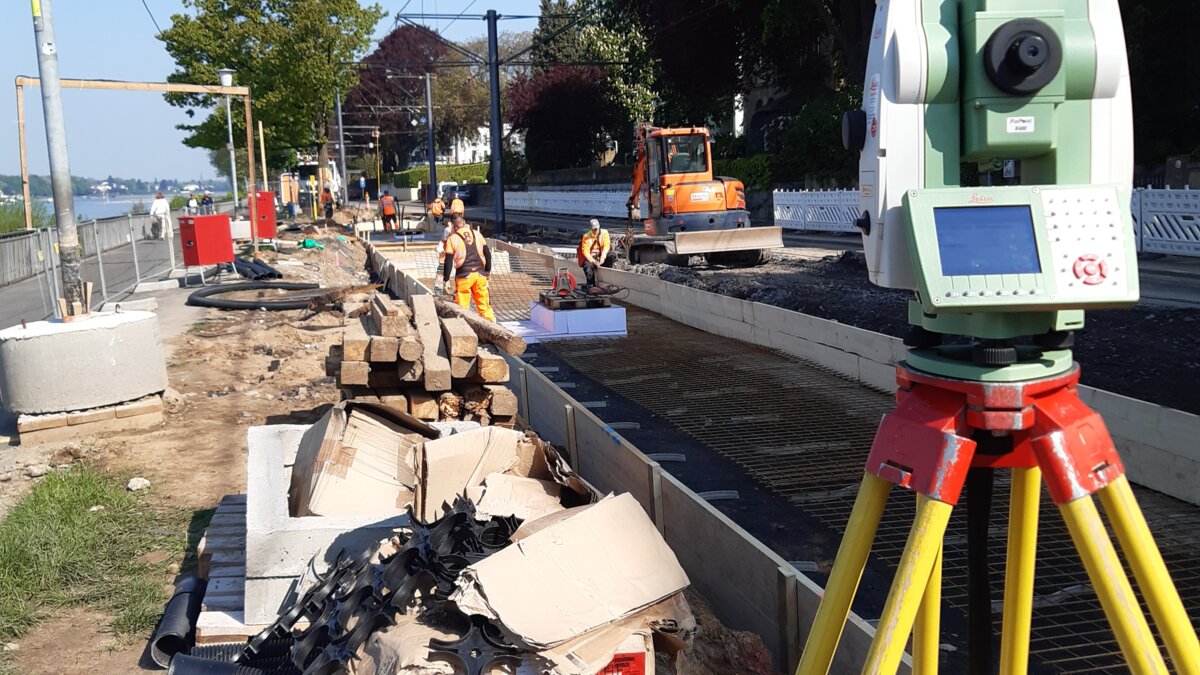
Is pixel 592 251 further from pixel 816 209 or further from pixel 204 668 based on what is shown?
pixel 816 209

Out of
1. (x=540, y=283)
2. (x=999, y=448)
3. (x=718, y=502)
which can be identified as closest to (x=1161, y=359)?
(x=718, y=502)

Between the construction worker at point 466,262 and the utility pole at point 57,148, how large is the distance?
4.38 metres

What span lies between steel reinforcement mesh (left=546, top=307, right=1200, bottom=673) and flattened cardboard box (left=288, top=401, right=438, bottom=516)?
8.82 feet

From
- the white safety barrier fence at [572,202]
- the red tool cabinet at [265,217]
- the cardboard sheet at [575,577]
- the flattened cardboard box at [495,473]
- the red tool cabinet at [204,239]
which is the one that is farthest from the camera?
the white safety barrier fence at [572,202]

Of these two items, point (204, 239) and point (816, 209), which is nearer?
point (204, 239)

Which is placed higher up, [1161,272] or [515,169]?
[515,169]

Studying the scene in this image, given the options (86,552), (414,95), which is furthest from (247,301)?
(414,95)

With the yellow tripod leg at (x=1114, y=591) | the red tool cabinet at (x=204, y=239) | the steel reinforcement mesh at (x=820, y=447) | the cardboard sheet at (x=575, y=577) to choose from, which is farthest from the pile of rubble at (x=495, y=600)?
the red tool cabinet at (x=204, y=239)

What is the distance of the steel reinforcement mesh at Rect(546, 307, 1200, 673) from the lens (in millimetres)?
5078

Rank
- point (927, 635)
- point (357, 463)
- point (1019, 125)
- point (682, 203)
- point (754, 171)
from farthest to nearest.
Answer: point (754, 171)
point (682, 203)
point (357, 463)
point (927, 635)
point (1019, 125)

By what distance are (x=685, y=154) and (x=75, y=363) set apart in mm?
16012

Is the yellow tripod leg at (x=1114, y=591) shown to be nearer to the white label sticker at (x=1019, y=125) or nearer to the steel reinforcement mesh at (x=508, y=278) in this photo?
the white label sticker at (x=1019, y=125)

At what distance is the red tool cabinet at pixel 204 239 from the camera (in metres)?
19.0

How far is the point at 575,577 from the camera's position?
4.05 m
